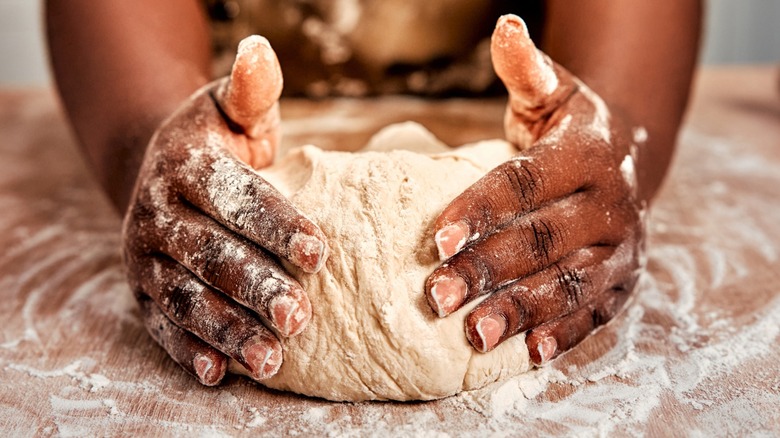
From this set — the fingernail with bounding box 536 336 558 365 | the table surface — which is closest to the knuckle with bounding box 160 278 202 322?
the table surface

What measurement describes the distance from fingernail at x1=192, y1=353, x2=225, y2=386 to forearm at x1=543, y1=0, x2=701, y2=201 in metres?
0.82

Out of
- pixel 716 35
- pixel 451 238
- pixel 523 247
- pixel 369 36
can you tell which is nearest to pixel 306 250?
pixel 451 238

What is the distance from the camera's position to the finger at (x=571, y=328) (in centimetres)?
106

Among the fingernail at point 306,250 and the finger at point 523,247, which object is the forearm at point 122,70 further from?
the finger at point 523,247

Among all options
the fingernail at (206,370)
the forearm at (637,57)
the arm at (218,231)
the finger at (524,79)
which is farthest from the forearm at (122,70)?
the forearm at (637,57)

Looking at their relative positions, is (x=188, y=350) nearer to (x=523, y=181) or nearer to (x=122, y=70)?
(x=523, y=181)

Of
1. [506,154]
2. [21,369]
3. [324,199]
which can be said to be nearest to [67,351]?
[21,369]

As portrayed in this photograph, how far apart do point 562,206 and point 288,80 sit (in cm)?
127

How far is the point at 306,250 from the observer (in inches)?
37.6

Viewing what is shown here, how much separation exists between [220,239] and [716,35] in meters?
3.58

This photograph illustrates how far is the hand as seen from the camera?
988 mm

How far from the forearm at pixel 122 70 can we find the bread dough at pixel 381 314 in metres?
0.49

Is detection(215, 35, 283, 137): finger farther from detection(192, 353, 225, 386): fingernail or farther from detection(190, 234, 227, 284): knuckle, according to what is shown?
detection(192, 353, 225, 386): fingernail

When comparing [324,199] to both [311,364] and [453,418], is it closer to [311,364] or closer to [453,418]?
[311,364]
